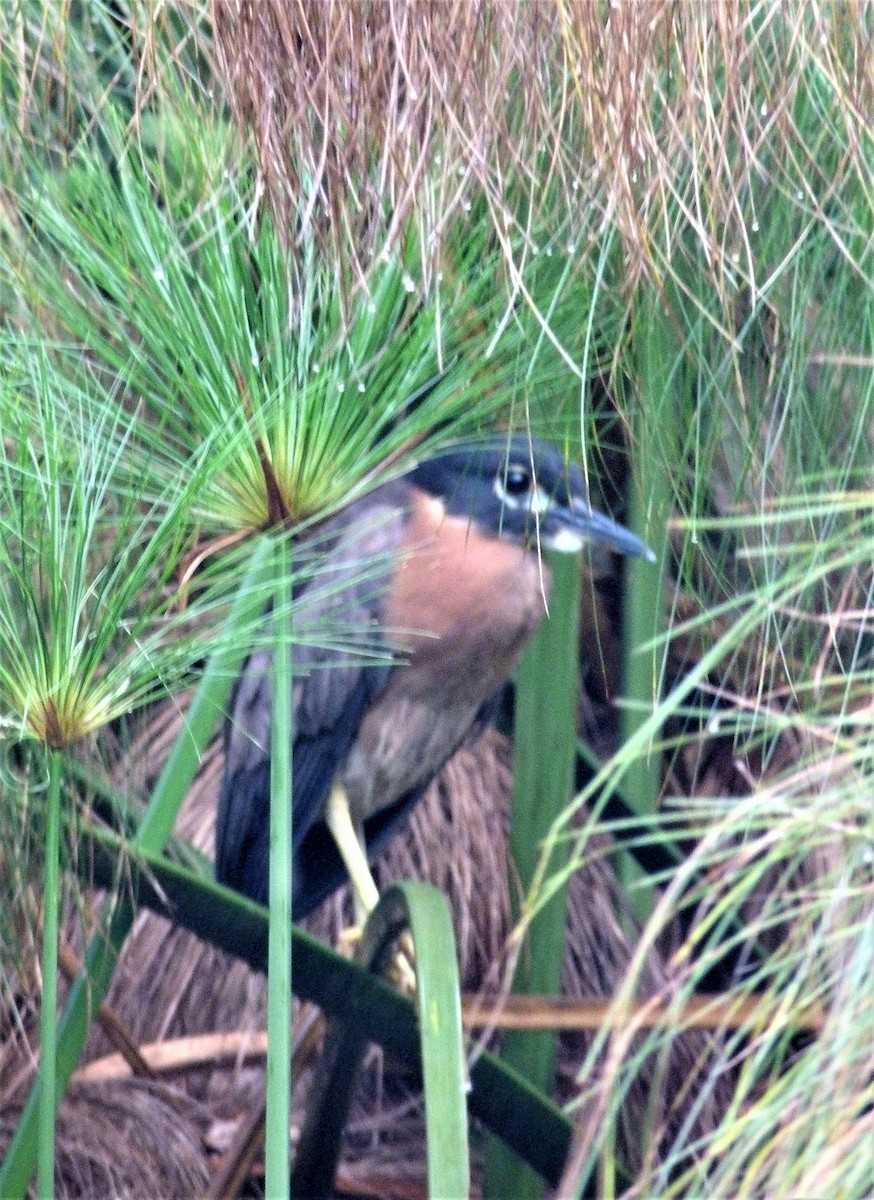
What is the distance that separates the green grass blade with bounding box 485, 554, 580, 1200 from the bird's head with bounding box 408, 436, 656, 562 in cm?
5

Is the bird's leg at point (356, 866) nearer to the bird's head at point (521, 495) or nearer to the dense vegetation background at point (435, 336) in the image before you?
the bird's head at point (521, 495)

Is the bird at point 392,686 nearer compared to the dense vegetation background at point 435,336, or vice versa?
the dense vegetation background at point 435,336

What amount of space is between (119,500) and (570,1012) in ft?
1.85

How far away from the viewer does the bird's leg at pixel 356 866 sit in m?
1.69

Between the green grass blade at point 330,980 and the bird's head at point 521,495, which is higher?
the bird's head at point 521,495

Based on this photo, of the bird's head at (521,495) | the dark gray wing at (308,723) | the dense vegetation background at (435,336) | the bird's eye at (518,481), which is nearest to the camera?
the dense vegetation background at (435,336)

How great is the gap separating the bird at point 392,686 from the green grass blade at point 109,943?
346 mm

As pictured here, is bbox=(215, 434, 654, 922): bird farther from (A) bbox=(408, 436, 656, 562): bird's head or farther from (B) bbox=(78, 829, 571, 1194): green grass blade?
(B) bbox=(78, 829, 571, 1194): green grass blade

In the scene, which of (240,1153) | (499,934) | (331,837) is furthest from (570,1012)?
(331,837)

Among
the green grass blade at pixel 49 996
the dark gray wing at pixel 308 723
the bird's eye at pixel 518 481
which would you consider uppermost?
the bird's eye at pixel 518 481

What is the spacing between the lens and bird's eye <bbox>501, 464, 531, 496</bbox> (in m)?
1.50

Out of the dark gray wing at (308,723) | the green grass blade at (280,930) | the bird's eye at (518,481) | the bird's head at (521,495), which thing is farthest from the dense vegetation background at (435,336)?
the dark gray wing at (308,723)

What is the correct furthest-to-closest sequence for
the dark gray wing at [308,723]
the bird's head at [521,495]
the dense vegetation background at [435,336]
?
the dark gray wing at [308,723] < the bird's head at [521,495] < the dense vegetation background at [435,336]

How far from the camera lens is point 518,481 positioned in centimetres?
155
